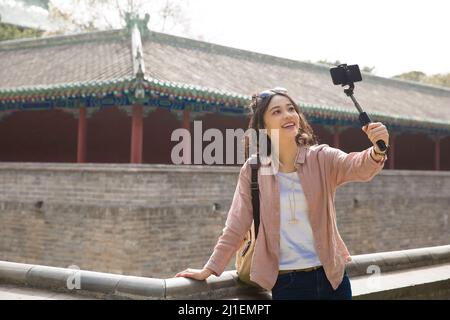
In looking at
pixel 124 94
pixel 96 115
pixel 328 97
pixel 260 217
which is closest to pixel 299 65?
pixel 328 97

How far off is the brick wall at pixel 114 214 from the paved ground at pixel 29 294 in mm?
5401

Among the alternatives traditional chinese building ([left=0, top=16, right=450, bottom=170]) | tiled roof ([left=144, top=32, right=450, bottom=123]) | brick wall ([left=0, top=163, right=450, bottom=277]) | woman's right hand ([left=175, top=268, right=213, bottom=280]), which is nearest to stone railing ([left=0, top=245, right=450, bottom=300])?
woman's right hand ([left=175, top=268, right=213, bottom=280])

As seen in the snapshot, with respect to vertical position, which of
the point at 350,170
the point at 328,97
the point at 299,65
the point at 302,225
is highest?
the point at 299,65

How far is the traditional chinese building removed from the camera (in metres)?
8.80

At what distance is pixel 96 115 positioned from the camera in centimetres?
1045

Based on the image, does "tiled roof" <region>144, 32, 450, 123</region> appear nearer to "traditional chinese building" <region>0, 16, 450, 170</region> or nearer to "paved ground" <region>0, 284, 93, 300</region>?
"traditional chinese building" <region>0, 16, 450, 170</region>

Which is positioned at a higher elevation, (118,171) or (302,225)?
(118,171)

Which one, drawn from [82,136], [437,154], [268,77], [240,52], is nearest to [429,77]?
[437,154]

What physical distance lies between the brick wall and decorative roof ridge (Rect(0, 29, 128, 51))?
13.2ft

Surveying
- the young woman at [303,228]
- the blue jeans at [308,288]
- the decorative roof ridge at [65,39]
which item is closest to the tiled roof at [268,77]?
the decorative roof ridge at [65,39]

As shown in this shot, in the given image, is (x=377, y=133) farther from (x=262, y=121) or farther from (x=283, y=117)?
(x=262, y=121)
